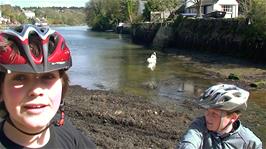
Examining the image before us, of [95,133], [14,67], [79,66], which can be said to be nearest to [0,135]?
[14,67]

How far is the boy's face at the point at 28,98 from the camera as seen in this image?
7.52 feet

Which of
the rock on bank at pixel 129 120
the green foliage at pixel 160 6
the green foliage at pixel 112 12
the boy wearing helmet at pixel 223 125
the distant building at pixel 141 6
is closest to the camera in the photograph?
the boy wearing helmet at pixel 223 125

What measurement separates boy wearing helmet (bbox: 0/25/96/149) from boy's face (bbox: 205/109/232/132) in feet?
4.99

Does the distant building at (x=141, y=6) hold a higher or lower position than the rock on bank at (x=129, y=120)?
higher

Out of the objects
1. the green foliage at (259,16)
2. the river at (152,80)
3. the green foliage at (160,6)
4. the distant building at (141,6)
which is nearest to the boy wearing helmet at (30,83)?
the river at (152,80)

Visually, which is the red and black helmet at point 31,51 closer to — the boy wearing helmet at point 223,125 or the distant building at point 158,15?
the boy wearing helmet at point 223,125

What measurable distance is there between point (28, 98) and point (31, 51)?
24 centimetres

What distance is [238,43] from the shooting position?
124 feet

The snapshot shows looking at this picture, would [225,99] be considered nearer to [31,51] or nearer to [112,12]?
[31,51]

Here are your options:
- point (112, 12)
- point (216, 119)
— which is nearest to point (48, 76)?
point (216, 119)

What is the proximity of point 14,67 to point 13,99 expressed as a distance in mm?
195

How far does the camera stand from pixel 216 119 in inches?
143

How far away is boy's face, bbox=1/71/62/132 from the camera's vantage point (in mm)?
2291

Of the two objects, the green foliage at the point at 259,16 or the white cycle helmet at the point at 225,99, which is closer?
the white cycle helmet at the point at 225,99
